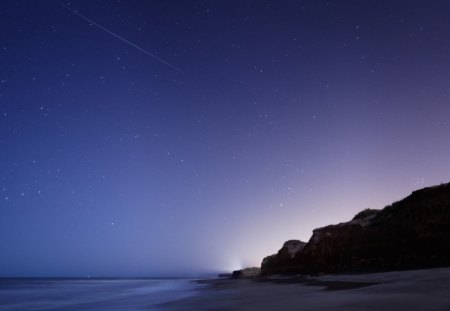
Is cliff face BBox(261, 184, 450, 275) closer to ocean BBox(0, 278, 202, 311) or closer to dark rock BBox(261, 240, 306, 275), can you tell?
dark rock BBox(261, 240, 306, 275)

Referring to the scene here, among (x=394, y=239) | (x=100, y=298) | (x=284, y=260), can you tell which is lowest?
(x=100, y=298)

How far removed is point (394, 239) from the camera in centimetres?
2934

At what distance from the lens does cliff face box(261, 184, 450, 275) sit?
2530cm

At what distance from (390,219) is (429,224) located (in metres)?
5.65

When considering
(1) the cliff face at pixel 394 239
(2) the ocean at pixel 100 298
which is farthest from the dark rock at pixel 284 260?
(2) the ocean at pixel 100 298

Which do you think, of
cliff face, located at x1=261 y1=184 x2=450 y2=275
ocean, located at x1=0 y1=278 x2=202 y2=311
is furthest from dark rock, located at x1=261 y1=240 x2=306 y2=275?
ocean, located at x1=0 y1=278 x2=202 y2=311

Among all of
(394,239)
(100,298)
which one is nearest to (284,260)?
(394,239)

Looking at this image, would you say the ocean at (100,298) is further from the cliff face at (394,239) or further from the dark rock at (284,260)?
the cliff face at (394,239)

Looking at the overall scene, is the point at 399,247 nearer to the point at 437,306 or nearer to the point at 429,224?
the point at 429,224

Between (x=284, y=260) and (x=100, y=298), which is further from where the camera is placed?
(x=284, y=260)

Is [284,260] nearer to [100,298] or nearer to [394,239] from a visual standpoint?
[394,239]

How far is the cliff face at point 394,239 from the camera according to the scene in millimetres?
25297

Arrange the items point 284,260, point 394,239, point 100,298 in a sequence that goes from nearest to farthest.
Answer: point 394,239, point 100,298, point 284,260

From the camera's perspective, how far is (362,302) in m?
7.87
